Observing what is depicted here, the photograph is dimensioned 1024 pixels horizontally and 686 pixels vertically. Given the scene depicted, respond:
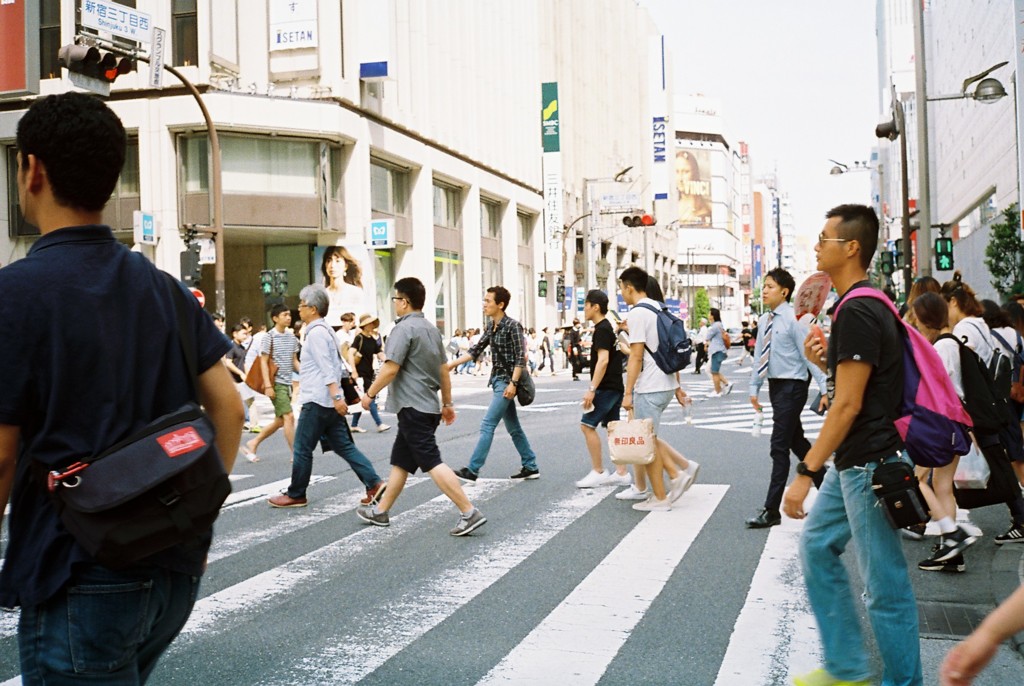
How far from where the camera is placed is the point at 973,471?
664 centimetres

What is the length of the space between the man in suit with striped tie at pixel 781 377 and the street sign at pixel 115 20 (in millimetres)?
11572

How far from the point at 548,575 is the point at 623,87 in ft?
257

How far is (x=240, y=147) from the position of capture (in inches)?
1220

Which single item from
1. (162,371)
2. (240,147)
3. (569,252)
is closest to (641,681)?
(162,371)

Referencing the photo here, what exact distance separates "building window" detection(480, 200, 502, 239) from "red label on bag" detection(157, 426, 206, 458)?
144 ft

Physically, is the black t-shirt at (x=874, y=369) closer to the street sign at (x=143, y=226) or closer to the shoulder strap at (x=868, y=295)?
the shoulder strap at (x=868, y=295)

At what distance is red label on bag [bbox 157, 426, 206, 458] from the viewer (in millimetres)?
2193

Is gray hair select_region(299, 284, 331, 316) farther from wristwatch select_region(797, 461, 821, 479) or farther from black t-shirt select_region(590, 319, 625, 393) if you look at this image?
wristwatch select_region(797, 461, 821, 479)

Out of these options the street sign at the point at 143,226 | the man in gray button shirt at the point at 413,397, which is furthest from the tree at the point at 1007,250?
the man in gray button shirt at the point at 413,397

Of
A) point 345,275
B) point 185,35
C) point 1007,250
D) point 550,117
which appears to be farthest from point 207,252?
point 550,117

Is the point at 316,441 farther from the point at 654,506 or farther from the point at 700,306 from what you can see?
the point at 700,306

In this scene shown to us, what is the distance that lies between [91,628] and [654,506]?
6909mm

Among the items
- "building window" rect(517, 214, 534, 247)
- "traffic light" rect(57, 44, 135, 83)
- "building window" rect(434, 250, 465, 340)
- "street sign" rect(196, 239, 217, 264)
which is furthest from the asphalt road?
"building window" rect(517, 214, 534, 247)

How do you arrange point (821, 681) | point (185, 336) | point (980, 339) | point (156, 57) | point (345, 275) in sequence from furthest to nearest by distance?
point (345, 275)
point (156, 57)
point (980, 339)
point (821, 681)
point (185, 336)
